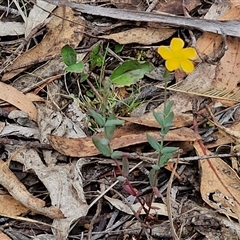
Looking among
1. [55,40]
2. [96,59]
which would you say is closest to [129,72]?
[96,59]

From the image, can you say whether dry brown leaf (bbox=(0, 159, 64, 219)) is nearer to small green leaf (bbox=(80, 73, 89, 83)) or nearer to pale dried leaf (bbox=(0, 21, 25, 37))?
small green leaf (bbox=(80, 73, 89, 83))

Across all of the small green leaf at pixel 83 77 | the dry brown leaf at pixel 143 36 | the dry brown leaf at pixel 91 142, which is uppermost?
the dry brown leaf at pixel 143 36

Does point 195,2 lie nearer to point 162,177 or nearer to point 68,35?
point 68,35

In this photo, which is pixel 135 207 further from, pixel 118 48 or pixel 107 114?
pixel 118 48


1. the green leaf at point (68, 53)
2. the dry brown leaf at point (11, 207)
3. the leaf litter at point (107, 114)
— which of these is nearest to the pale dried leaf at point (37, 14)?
the leaf litter at point (107, 114)

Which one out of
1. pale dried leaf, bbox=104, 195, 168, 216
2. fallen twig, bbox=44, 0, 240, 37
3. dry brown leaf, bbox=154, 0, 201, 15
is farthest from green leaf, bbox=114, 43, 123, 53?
pale dried leaf, bbox=104, 195, 168, 216

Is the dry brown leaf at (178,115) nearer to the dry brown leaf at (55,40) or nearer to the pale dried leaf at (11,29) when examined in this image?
the dry brown leaf at (55,40)
